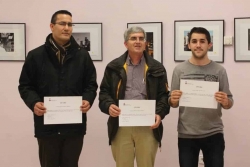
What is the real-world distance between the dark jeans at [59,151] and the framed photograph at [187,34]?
143cm

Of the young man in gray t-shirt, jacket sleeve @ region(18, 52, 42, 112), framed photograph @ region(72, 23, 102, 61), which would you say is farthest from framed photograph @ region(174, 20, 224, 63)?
jacket sleeve @ region(18, 52, 42, 112)

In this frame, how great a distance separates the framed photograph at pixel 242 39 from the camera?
3068 millimetres

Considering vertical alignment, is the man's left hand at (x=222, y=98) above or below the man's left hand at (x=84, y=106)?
above

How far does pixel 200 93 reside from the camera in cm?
222

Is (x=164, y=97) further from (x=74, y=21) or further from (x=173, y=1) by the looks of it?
(x=74, y=21)

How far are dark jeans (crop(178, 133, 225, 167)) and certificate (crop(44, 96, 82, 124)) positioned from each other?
0.77 meters

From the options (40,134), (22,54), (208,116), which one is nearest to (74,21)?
(22,54)

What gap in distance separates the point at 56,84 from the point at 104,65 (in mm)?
1150

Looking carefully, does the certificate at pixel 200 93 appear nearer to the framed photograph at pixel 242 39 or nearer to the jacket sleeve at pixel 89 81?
the jacket sleeve at pixel 89 81

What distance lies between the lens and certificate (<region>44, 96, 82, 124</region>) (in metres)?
2.22

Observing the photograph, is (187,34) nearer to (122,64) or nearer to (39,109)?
(122,64)

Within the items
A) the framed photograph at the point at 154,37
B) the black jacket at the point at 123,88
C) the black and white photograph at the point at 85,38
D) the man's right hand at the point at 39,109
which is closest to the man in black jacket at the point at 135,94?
the black jacket at the point at 123,88

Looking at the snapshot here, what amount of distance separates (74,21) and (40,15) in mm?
370

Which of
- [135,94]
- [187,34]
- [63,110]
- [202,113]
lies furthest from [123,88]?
[187,34]
